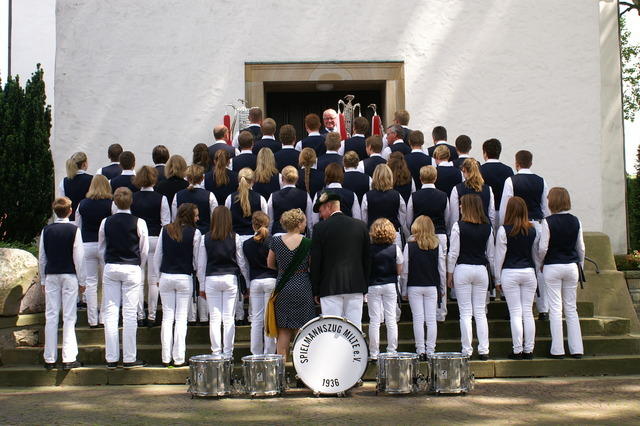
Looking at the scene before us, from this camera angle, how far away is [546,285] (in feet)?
34.7

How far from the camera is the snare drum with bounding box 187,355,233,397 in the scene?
9077 mm

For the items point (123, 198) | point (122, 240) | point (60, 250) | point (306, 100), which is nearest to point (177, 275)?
point (122, 240)

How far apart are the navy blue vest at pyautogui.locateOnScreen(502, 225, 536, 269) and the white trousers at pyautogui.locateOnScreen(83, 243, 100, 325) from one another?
15.8 feet

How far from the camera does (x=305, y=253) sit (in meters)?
9.70

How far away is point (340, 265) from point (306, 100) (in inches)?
320

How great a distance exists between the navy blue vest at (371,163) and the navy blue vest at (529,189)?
1.70 metres

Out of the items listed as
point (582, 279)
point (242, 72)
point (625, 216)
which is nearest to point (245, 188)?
point (582, 279)

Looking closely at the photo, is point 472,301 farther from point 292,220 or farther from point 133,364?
point 133,364

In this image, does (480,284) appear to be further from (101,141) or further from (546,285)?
(101,141)

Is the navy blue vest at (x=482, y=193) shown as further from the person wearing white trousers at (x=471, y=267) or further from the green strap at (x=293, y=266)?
the green strap at (x=293, y=266)

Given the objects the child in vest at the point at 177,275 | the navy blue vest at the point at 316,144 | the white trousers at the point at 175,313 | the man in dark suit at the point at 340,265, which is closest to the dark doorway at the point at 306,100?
the navy blue vest at the point at 316,144

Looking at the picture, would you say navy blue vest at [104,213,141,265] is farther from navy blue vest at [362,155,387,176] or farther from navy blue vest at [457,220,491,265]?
navy blue vest at [457,220,491,265]

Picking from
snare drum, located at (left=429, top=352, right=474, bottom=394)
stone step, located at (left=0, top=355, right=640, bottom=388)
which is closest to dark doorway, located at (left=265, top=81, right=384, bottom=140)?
stone step, located at (left=0, top=355, right=640, bottom=388)

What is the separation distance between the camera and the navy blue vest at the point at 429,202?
10.9m
